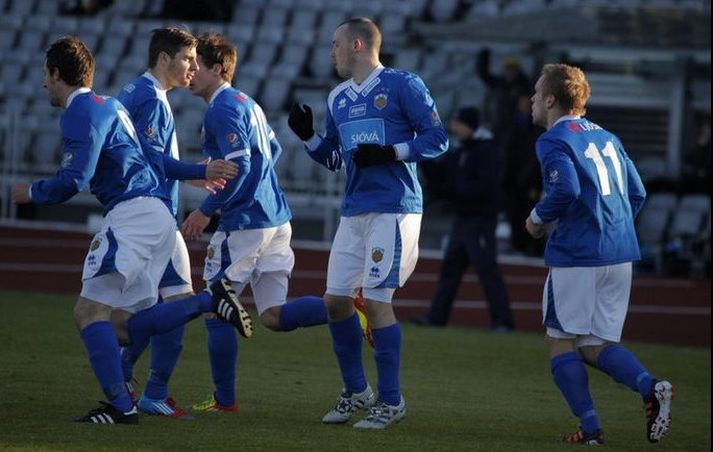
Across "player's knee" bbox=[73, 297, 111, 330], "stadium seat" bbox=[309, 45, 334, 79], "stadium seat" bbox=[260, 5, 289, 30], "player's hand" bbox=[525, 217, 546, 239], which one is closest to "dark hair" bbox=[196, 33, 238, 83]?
"player's knee" bbox=[73, 297, 111, 330]

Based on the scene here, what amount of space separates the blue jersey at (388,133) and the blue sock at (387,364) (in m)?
0.67

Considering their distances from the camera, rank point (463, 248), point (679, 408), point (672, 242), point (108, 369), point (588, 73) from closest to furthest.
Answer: point (108, 369)
point (679, 408)
point (463, 248)
point (672, 242)
point (588, 73)

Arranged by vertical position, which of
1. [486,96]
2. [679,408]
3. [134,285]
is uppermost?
[486,96]

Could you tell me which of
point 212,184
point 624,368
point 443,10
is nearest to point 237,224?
point 212,184

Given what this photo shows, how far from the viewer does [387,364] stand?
8875 mm

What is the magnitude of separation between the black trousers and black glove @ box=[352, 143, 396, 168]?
6646 millimetres

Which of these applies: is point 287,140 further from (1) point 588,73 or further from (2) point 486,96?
(1) point 588,73

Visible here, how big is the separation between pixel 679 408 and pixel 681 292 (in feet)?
27.7

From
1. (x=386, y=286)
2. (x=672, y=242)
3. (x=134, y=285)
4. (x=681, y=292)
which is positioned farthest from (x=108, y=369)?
(x=672, y=242)

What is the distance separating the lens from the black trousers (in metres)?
15.4

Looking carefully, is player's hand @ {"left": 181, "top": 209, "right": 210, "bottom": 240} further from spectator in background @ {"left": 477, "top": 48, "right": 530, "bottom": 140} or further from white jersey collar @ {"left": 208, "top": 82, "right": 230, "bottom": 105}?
spectator in background @ {"left": 477, "top": 48, "right": 530, "bottom": 140}

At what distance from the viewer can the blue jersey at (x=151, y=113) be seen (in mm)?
9023

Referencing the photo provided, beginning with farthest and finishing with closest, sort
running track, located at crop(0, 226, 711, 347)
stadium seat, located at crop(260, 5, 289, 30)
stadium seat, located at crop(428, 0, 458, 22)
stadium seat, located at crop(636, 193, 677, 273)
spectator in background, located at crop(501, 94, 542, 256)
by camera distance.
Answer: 1. stadium seat, located at crop(260, 5, 289, 30)
2. stadium seat, located at crop(428, 0, 458, 22)
3. stadium seat, located at crop(636, 193, 677, 273)
4. spectator in background, located at crop(501, 94, 542, 256)
5. running track, located at crop(0, 226, 711, 347)

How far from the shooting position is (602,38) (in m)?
21.2
